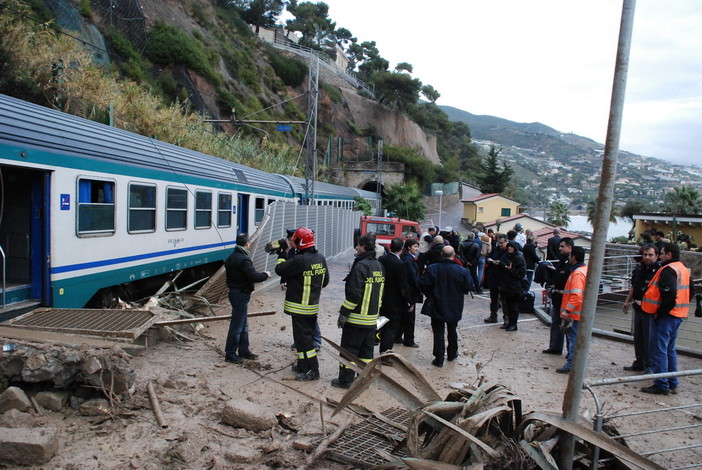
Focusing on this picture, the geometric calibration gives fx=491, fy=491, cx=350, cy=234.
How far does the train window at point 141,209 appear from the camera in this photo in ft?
26.1

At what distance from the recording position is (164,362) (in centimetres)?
580

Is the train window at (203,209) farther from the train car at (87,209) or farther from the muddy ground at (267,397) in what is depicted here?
the muddy ground at (267,397)

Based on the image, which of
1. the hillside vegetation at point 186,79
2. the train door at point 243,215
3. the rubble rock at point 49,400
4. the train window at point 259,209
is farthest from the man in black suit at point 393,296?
the hillside vegetation at point 186,79

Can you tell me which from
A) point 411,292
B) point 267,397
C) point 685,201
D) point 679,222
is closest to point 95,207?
point 267,397

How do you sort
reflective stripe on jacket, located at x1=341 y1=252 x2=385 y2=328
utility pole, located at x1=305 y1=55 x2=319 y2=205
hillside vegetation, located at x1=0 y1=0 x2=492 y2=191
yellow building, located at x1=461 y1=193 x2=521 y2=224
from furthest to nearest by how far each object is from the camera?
yellow building, located at x1=461 y1=193 x2=521 y2=224 → hillside vegetation, located at x1=0 y1=0 x2=492 y2=191 → utility pole, located at x1=305 y1=55 x2=319 y2=205 → reflective stripe on jacket, located at x1=341 y1=252 x2=385 y2=328

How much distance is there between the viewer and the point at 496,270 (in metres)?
9.04

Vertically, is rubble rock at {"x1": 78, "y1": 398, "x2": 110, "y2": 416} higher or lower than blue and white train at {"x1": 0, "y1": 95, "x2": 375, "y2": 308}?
lower

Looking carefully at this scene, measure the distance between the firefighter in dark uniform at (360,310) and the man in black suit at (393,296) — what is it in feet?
3.13

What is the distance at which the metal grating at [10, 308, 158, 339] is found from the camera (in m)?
4.98

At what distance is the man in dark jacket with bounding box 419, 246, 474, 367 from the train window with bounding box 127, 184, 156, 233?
15.7 ft

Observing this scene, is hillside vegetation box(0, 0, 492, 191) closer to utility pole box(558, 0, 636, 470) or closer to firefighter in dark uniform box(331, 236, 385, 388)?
firefighter in dark uniform box(331, 236, 385, 388)

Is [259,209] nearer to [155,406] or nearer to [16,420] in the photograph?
[155,406]

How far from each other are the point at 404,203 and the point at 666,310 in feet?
114

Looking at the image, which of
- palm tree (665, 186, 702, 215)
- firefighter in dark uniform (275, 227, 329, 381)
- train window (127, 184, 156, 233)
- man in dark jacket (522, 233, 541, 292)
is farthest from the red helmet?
palm tree (665, 186, 702, 215)
